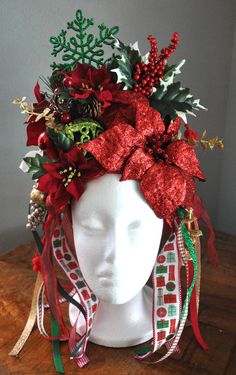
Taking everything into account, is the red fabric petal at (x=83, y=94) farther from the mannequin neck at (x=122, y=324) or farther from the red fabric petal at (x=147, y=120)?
the mannequin neck at (x=122, y=324)

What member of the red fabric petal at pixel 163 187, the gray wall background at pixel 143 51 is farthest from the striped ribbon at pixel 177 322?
the gray wall background at pixel 143 51

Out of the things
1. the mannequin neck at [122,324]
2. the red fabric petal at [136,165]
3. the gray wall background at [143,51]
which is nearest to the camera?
the red fabric petal at [136,165]

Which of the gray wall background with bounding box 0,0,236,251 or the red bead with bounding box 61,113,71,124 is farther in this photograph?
the gray wall background with bounding box 0,0,236,251

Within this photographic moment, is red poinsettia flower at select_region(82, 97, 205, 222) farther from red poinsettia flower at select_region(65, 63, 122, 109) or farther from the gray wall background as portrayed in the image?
the gray wall background

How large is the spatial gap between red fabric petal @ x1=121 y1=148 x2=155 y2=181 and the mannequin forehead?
0.04ft

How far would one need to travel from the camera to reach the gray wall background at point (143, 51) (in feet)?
3.51

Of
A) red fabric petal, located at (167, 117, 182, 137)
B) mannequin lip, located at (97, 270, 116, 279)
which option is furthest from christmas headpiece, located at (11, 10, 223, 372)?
mannequin lip, located at (97, 270, 116, 279)

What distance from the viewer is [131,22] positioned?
1.22 meters

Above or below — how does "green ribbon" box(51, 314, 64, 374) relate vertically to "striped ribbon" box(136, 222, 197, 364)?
below

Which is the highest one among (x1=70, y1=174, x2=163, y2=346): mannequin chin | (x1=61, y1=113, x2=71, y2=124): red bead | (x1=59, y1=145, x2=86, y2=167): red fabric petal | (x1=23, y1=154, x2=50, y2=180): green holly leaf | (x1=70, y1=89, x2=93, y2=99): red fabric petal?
(x1=70, y1=89, x2=93, y2=99): red fabric petal

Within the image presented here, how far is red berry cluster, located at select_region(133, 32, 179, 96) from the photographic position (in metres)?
0.71

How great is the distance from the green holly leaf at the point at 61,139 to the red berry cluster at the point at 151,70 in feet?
0.47

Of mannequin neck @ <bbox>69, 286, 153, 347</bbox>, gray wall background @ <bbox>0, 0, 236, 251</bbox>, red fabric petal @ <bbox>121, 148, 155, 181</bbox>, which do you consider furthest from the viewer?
gray wall background @ <bbox>0, 0, 236, 251</bbox>

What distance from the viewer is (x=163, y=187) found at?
0.67m
